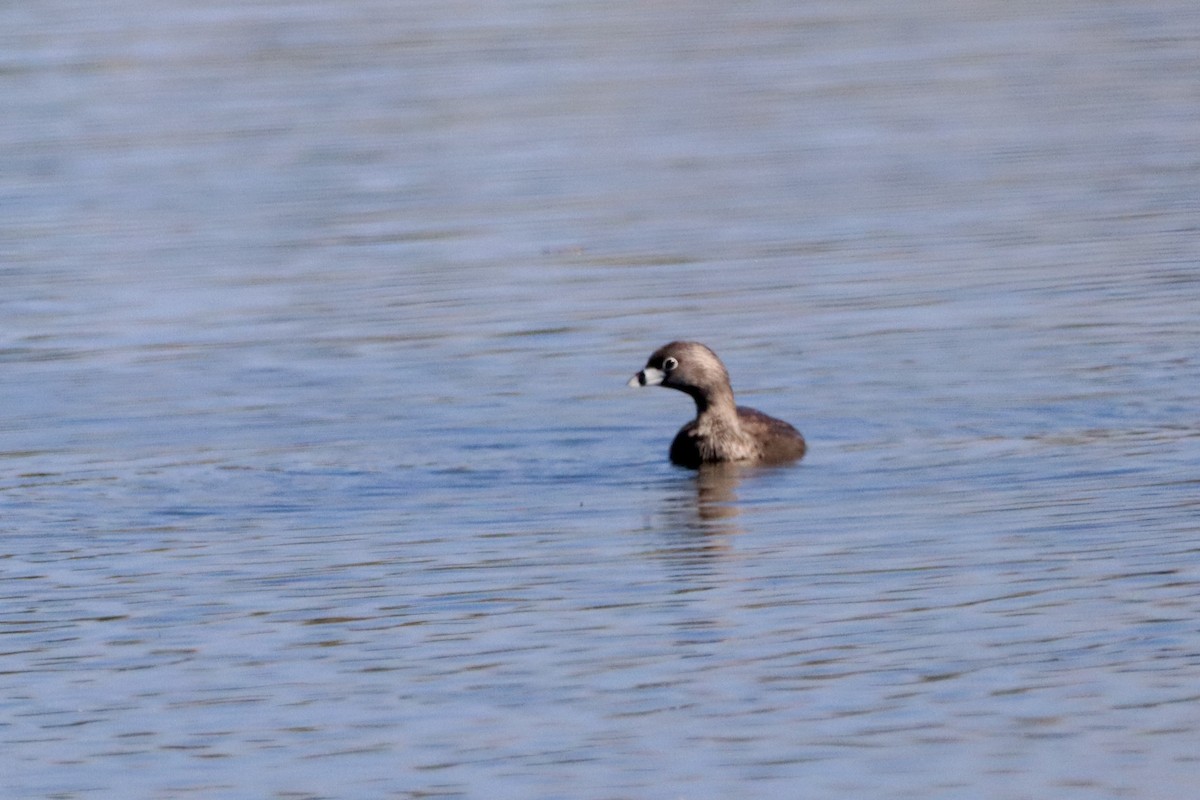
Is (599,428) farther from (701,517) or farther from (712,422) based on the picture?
(701,517)

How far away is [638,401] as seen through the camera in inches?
767

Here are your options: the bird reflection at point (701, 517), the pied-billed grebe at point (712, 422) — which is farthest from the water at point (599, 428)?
the pied-billed grebe at point (712, 422)

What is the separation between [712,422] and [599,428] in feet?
3.04

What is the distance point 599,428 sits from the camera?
17.9 meters

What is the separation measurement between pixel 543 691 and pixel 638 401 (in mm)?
8249

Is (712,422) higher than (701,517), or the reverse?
(712,422)

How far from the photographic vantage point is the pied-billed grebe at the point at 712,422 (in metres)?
17.0

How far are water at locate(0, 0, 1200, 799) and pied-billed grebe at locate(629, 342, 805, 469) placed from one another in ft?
0.97

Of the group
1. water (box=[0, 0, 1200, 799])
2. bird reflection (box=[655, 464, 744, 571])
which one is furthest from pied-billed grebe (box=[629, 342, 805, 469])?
water (box=[0, 0, 1200, 799])

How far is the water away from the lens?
10.9 m

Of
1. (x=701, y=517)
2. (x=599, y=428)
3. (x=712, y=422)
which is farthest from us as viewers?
(x=599, y=428)

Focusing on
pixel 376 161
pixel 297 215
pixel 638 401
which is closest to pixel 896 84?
pixel 376 161

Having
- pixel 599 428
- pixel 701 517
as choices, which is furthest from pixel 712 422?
pixel 701 517

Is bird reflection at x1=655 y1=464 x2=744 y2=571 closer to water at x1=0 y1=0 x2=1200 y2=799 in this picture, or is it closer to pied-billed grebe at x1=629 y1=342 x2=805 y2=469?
water at x1=0 y1=0 x2=1200 y2=799
